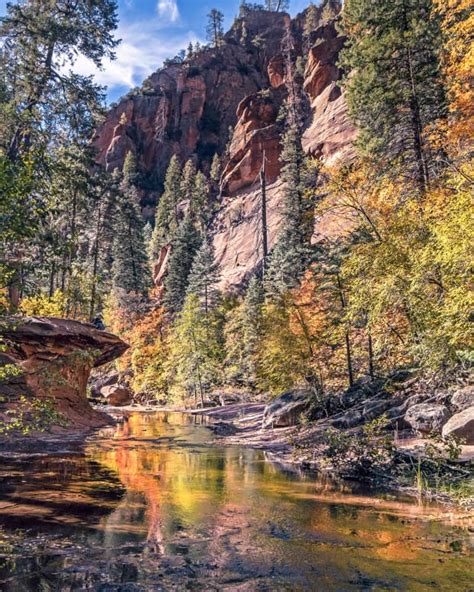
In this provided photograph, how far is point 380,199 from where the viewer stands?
716 inches

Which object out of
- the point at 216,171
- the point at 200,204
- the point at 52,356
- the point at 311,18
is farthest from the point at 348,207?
the point at 311,18

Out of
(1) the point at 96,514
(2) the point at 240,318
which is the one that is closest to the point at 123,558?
(1) the point at 96,514

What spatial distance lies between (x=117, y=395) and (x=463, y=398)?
41.0 m

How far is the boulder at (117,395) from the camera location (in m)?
50.2

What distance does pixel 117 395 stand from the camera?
166ft

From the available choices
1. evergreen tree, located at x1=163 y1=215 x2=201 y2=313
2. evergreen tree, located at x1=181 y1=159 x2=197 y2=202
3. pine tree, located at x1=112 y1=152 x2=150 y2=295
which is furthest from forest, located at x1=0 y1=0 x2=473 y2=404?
evergreen tree, located at x1=181 y1=159 x2=197 y2=202

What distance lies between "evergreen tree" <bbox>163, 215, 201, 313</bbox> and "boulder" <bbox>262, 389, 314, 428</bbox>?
33.8 meters

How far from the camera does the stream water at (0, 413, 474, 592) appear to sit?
6.03 m

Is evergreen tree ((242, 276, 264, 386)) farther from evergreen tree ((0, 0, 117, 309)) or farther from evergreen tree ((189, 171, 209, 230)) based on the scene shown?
evergreen tree ((189, 171, 209, 230))

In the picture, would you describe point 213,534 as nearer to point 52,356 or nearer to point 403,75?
point 52,356

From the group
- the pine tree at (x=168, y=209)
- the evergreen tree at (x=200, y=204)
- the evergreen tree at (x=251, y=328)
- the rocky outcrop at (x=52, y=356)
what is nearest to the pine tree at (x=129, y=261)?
the evergreen tree at (x=200, y=204)

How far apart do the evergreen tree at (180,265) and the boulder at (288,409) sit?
Answer: 111 ft

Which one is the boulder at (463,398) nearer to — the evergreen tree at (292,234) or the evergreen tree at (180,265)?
the evergreen tree at (292,234)

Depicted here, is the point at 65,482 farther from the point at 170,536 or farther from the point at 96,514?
the point at 170,536
